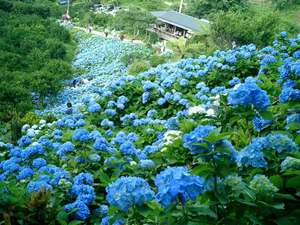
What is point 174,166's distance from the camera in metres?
1.62

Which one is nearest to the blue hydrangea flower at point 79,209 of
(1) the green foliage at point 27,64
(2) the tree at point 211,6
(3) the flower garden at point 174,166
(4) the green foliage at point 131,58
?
(3) the flower garden at point 174,166

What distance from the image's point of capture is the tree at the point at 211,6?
1088 inches

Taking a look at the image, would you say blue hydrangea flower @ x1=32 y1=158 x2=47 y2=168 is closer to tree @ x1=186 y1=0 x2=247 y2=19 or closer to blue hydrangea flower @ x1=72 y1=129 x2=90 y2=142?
blue hydrangea flower @ x1=72 y1=129 x2=90 y2=142

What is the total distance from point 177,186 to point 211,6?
3136cm

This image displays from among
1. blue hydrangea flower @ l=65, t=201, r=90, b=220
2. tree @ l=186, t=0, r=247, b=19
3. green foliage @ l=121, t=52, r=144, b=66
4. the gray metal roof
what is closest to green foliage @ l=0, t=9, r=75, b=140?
green foliage @ l=121, t=52, r=144, b=66

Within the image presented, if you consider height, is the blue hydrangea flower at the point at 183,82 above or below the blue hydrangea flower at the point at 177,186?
below

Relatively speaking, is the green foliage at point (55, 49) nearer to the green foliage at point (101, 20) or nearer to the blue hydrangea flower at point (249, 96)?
the green foliage at point (101, 20)

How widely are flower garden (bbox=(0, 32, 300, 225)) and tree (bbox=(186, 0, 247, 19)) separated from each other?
84.7ft

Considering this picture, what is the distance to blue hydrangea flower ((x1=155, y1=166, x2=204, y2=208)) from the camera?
0.98 metres

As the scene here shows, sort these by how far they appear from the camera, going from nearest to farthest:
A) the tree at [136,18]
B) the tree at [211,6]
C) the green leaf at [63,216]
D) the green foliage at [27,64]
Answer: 1. the green leaf at [63,216]
2. the green foliage at [27,64]
3. the tree at [136,18]
4. the tree at [211,6]

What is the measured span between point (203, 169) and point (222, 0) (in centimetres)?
2992

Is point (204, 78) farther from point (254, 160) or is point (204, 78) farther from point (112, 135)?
point (254, 160)

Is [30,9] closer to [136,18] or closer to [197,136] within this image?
[136,18]

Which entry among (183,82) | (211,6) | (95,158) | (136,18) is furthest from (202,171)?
(211,6)
